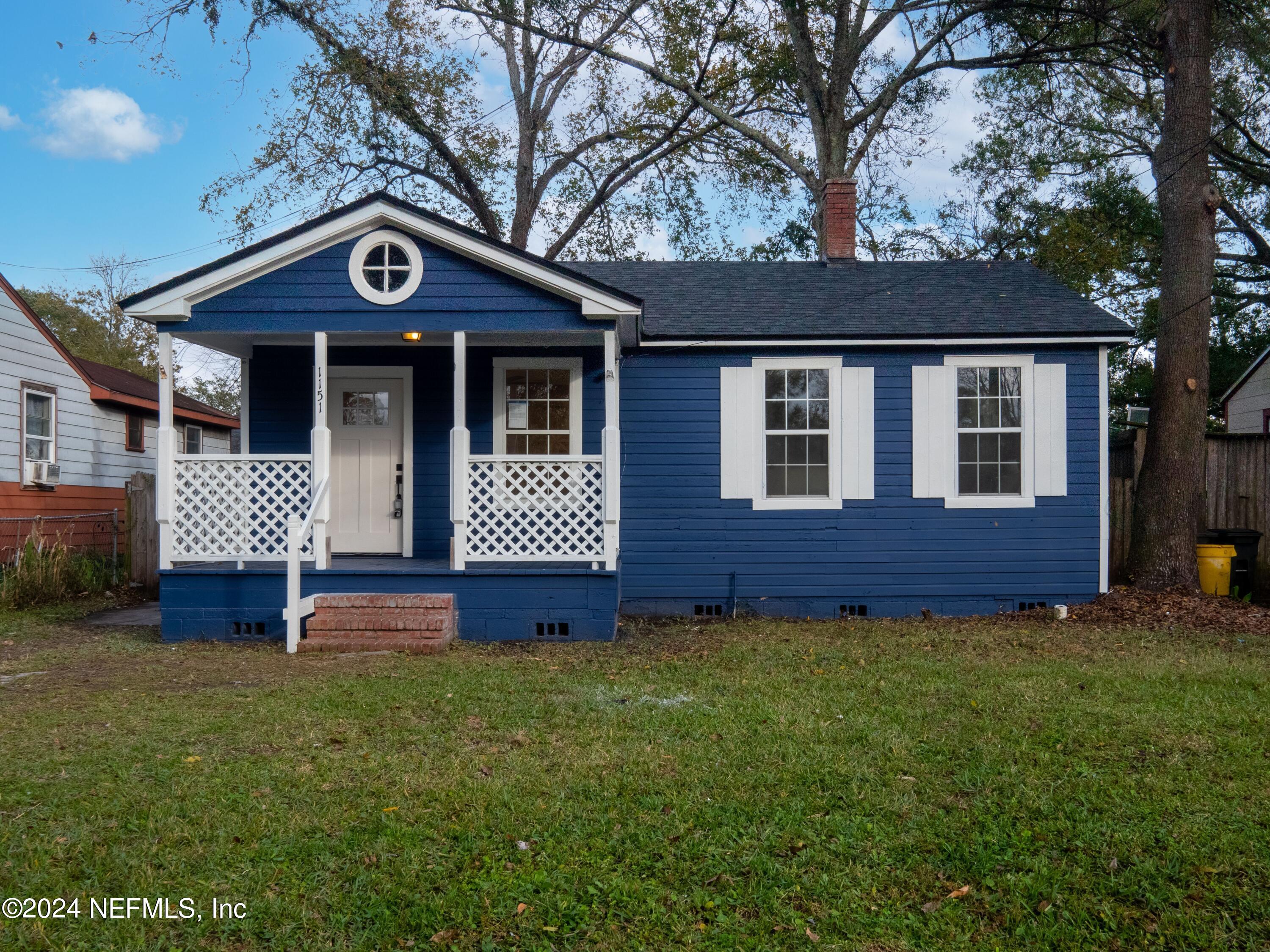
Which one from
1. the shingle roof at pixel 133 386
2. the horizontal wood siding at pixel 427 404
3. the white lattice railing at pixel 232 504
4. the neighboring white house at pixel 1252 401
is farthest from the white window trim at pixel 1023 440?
the shingle roof at pixel 133 386

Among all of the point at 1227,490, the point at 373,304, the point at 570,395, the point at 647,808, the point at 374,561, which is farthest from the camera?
the point at 1227,490

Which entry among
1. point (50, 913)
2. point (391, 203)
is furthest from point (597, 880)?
point (391, 203)

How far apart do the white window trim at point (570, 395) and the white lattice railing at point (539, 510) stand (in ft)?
4.66

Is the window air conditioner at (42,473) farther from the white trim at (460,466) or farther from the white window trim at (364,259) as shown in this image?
the white trim at (460,466)

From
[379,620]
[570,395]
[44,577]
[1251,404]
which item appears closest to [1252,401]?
[1251,404]

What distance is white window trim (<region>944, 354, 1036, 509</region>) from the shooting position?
10266 millimetres

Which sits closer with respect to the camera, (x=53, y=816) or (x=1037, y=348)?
(x=53, y=816)

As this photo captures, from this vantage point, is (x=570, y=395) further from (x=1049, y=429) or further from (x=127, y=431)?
(x=127, y=431)

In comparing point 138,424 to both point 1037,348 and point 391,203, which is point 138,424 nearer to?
point 391,203

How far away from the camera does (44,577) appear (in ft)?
36.1

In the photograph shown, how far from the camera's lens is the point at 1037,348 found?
33.7 ft

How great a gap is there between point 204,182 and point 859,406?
683 inches

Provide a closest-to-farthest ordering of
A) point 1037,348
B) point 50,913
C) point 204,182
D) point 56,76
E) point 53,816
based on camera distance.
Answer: point 50,913 < point 53,816 < point 1037,348 < point 56,76 < point 204,182

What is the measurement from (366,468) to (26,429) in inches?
268
